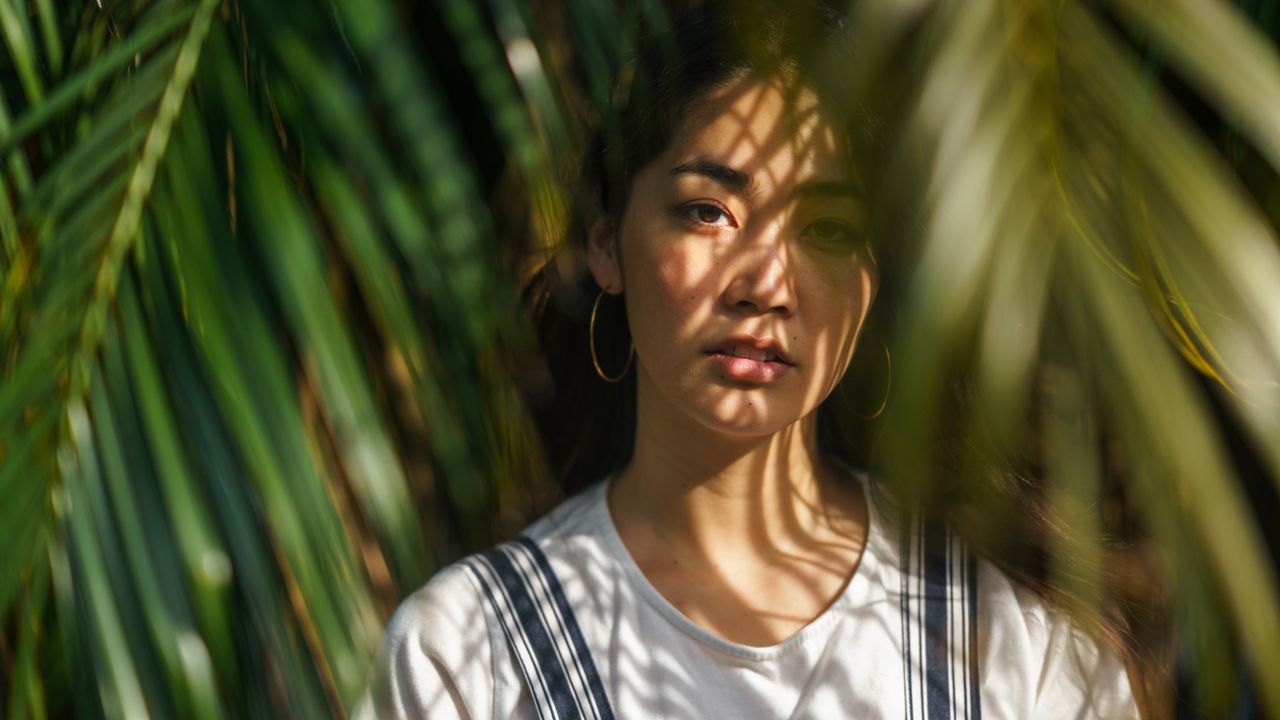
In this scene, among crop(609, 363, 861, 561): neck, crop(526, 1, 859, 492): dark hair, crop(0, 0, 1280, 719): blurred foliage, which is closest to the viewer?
crop(0, 0, 1280, 719): blurred foliage

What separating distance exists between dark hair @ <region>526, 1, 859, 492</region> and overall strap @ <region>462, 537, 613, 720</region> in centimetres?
14

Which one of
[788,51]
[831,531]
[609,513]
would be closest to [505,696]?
[609,513]

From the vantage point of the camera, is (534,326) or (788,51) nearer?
(788,51)

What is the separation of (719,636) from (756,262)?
0.87 ft

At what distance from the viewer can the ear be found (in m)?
0.86

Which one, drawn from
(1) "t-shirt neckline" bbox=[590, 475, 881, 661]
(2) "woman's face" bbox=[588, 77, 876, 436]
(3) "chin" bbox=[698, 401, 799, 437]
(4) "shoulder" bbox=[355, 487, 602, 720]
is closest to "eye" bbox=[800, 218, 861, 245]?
(2) "woman's face" bbox=[588, 77, 876, 436]

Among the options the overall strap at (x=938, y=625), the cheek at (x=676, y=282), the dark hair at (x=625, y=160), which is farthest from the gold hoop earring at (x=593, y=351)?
the overall strap at (x=938, y=625)

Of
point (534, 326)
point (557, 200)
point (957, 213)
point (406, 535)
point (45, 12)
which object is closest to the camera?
point (957, 213)

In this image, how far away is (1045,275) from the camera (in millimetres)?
500

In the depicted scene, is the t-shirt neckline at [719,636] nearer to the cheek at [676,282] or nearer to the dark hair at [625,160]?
the dark hair at [625,160]

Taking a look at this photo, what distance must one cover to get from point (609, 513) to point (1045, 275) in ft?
1.51

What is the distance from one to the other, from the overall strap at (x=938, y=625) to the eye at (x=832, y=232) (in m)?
0.21

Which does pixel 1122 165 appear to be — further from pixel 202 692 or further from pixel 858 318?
pixel 202 692

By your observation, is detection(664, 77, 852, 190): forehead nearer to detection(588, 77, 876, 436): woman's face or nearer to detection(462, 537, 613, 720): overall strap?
detection(588, 77, 876, 436): woman's face
